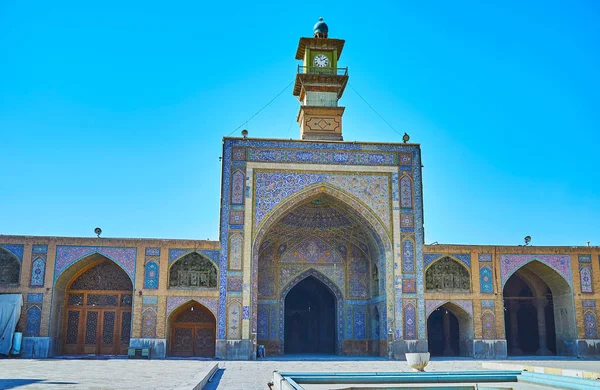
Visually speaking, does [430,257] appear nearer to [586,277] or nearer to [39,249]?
[586,277]

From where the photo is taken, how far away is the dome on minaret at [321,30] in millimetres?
21656

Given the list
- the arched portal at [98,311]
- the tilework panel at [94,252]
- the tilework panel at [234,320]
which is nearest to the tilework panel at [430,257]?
the tilework panel at [234,320]

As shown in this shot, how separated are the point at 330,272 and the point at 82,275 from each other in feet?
25.5

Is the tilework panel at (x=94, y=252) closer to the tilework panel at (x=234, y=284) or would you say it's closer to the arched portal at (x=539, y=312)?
the tilework panel at (x=234, y=284)

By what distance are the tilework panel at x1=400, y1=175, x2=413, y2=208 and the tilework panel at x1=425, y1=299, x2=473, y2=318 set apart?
9.67 feet

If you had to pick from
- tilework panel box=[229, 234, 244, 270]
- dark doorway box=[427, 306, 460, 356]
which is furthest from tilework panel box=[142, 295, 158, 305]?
dark doorway box=[427, 306, 460, 356]

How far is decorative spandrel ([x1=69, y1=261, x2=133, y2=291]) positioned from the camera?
18422 mm

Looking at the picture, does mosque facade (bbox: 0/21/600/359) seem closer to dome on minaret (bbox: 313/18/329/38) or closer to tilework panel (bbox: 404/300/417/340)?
tilework panel (bbox: 404/300/417/340)

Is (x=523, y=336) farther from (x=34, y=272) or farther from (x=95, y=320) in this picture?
(x=34, y=272)

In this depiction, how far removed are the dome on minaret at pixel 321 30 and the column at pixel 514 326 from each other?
11.3m

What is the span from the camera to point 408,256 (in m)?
18.4

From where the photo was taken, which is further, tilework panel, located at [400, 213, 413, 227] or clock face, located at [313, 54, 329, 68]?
clock face, located at [313, 54, 329, 68]

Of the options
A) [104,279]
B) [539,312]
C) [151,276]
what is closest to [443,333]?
[539,312]

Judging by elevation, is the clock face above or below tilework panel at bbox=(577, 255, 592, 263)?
above
